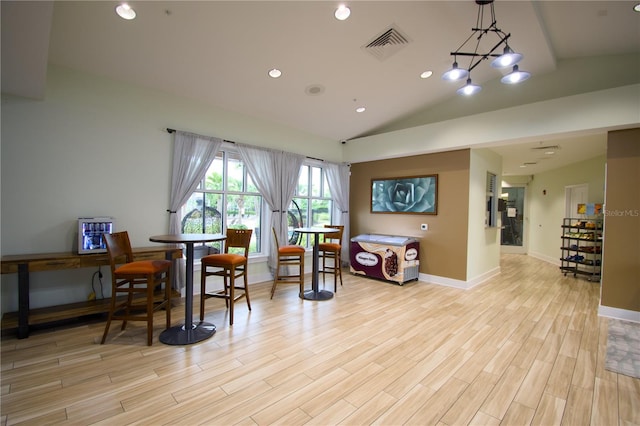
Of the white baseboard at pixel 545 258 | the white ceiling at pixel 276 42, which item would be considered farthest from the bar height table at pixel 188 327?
the white baseboard at pixel 545 258

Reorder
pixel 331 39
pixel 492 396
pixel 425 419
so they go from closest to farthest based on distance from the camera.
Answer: pixel 425 419, pixel 492 396, pixel 331 39

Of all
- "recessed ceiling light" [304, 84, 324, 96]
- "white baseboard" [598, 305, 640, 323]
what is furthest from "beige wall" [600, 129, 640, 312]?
"recessed ceiling light" [304, 84, 324, 96]

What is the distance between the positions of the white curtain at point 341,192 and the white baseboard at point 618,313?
4.04 metres

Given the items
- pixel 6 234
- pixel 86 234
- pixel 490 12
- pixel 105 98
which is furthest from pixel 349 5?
pixel 6 234

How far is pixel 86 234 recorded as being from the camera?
3053mm

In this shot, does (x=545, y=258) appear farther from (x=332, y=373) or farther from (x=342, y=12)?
(x=342, y=12)

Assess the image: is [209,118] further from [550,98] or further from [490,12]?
[550,98]

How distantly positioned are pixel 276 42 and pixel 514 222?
9185 millimetres

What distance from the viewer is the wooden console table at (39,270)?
262 centimetres

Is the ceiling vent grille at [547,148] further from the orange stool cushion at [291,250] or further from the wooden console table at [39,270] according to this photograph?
A: the wooden console table at [39,270]

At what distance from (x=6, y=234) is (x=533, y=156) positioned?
8.52 m

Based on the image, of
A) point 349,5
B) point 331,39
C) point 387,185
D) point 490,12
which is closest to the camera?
point 349,5

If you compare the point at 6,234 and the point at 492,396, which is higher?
the point at 6,234

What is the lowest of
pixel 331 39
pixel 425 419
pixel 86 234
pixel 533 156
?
pixel 425 419
